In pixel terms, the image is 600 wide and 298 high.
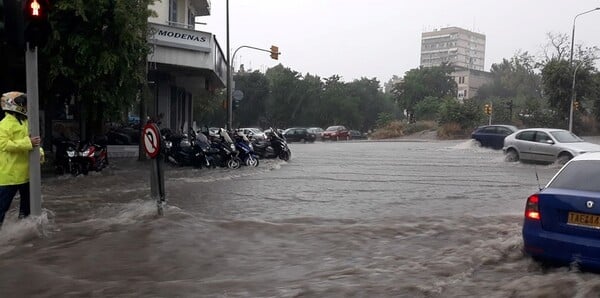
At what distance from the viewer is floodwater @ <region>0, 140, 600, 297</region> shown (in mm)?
5449

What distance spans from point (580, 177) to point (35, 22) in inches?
262

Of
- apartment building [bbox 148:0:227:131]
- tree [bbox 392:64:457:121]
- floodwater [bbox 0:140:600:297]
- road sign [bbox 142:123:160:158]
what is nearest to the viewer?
floodwater [bbox 0:140:600:297]

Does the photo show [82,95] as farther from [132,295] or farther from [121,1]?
[132,295]

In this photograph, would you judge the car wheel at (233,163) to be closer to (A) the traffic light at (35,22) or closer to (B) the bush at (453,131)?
(A) the traffic light at (35,22)

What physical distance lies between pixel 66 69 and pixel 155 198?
6.12m

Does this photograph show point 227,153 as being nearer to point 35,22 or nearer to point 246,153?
point 246,153

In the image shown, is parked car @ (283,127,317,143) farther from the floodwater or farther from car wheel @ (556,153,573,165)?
the floodwater

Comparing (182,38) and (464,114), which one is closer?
(182,38)

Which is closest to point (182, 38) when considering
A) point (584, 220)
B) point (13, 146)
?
point (13, 146)

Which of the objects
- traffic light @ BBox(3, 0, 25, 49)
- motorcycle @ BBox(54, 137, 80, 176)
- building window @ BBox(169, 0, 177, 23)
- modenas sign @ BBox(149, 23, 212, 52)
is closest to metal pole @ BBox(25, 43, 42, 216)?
traffic light @ BBox(3, 0, 25, 49)

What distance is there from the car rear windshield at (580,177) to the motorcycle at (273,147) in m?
15.8

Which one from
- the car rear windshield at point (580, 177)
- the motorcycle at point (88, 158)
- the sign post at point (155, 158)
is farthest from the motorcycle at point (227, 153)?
the car rear windshield at point (580, 177)

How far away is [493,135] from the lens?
28672 millimetres

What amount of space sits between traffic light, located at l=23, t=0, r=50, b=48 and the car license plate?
6.49m
